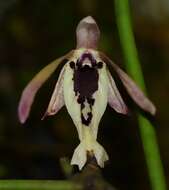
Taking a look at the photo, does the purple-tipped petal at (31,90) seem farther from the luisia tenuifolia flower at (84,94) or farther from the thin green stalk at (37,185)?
the thin green stalk at (37,185)

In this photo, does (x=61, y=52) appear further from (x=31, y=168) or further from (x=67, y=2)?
(x=31, y=168)

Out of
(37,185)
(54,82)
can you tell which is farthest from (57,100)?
(54,82)

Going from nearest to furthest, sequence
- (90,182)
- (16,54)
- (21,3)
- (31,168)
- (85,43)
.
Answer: (90,182) → (85,43) → (31,168) → (21,3) → (16,54)

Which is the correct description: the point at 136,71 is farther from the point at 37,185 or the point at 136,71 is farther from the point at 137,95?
the point at 37,185

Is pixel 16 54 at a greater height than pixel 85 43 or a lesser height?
lesser

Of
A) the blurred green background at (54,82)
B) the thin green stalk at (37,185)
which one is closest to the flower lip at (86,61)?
the thin green stalk at (37,185)

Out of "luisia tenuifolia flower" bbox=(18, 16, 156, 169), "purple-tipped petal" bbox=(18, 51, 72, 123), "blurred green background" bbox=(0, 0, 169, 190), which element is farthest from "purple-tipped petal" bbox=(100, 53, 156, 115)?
"blurred green background" bbox=(0, 0, 169, 190)

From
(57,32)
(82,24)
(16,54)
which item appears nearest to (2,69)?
(16,54)
